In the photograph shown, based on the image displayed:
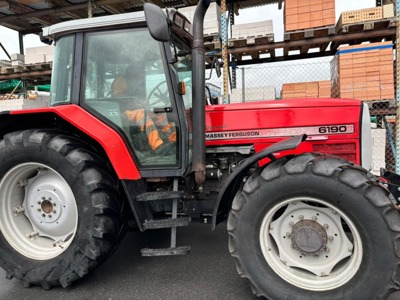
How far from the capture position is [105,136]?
2.55 m

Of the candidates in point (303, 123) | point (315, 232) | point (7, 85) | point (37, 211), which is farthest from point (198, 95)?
point (7, 85)

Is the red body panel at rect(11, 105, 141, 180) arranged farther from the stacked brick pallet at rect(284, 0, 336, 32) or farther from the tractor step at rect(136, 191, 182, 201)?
the stacked brick pallet at rect(284, 0, 336, 32)

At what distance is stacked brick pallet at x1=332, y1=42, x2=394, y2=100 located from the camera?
Result: 529 centimetres

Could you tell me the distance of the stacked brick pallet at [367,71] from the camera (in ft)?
17.4

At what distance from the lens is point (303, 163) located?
2139mm

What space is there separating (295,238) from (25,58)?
24.4ft

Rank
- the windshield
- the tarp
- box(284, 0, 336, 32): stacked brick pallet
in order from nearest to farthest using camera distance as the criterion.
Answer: the windshield → box(284, 0, 336, 32): stacked brick pallet → the tarp

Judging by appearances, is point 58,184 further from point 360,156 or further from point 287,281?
point 360,156

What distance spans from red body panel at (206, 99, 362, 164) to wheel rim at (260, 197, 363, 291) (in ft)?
2.38

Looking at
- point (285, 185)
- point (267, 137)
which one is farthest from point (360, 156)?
point (285, 185)

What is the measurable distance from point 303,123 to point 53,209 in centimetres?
229

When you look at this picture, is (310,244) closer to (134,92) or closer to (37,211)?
(134,92)

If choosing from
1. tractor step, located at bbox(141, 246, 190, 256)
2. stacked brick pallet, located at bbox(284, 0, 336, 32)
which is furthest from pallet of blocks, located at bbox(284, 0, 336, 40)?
tractor step, located at bbox(141, 246, 190, 256)

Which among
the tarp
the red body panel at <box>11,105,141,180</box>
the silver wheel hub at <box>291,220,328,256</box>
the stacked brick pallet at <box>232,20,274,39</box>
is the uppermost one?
the stacked brick pallet at <box>232,20,274,39</box>
